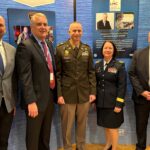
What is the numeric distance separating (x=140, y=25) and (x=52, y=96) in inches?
52.8

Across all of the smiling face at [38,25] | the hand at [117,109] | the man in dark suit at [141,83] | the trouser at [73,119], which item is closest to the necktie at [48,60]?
the smiling face at [38,25]

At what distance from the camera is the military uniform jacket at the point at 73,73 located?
246cm

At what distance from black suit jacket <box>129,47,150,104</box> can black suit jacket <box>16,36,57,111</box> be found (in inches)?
40.4

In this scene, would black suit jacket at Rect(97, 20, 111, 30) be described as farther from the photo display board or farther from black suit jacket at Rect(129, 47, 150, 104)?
black suit jacket at Rect(129, 47, 150, 104)

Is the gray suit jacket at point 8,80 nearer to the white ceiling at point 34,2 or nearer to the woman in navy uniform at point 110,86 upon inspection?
the white ceiling at point 34,2

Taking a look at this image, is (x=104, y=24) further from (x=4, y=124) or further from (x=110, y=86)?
(x=4, y=124)

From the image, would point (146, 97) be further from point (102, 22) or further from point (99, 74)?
point (102, 22)

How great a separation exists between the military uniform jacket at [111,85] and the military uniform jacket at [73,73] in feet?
0.36

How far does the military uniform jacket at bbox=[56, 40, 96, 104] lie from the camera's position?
2.46m

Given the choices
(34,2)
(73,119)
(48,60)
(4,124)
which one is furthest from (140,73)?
(4,124)

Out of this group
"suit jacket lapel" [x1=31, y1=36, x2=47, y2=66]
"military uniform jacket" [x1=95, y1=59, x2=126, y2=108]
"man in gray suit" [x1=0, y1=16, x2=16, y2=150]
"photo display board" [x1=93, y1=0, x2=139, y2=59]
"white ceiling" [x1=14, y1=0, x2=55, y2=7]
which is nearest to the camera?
"man in gray suit" [x1=0, y1=16, x2=16, y2=150]

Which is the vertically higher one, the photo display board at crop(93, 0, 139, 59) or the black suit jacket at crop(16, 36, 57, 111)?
the photo display board at crop(93, 0, 139, 59)

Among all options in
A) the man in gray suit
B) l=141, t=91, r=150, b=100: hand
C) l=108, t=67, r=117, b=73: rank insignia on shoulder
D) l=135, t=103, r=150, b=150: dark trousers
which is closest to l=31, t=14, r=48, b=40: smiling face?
the man in gray suit

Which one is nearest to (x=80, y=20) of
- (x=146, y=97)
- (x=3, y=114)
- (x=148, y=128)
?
(x=146, y=97)
